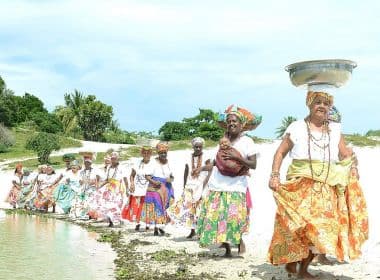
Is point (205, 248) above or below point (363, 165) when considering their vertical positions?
below

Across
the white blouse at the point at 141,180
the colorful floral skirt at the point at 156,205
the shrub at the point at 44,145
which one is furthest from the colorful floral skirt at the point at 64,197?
the shrub at the point at 44,145

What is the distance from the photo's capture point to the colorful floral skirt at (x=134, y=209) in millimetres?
12188

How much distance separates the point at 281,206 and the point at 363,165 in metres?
18.0

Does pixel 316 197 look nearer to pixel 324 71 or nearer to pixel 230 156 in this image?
pixel 324 71

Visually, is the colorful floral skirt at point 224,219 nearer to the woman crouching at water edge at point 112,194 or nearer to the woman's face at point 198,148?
the woman's face at point 198,148

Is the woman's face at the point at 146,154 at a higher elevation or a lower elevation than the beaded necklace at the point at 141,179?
higher

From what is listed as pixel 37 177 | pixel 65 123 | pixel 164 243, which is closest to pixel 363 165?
pixel 37 177

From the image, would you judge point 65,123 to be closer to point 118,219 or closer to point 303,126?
point 118,219

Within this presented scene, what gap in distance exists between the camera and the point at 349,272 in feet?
22.5

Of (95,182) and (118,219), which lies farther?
(95,182)

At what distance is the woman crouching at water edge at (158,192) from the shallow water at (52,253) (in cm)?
118

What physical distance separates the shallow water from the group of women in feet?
4.59

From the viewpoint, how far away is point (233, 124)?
8.05 m

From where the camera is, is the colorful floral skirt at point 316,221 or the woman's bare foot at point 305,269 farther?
the woman's bare foot at point 305,269
